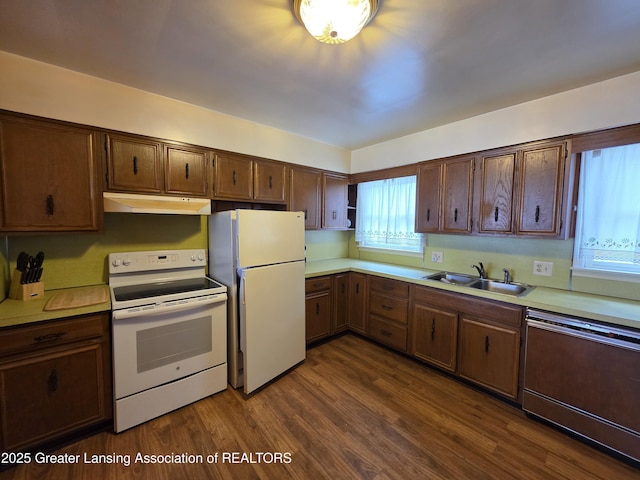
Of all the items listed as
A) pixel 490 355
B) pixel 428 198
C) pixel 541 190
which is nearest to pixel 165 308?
pixel 490 355

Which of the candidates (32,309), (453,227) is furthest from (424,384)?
(32,309)

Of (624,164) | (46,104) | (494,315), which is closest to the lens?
(46,104)

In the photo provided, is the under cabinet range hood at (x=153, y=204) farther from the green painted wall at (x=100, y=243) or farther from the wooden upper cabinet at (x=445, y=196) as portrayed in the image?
the wooden upper cabinet at (x=445, y=196)

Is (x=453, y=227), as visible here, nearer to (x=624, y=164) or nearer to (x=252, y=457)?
(x=624, y=164)

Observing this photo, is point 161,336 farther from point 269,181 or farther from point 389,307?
point 389,307

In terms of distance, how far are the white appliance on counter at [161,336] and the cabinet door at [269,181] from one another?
39.8 inches

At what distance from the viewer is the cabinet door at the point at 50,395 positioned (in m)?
1.52

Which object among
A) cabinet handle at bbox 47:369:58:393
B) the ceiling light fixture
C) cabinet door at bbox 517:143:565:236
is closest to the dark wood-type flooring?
cabinet handle at bbox 47:369:58:393

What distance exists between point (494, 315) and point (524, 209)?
932 mm

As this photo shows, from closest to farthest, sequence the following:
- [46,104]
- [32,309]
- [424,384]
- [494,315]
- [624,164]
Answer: [32,309] → [46,104] → [624,164] → [494,315] → [424,384]

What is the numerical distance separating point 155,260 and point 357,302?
7.19 feet

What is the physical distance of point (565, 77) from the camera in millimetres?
1836

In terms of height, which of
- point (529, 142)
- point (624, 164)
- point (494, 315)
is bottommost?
point (494, 315)

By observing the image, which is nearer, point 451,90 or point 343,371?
point 451,90
